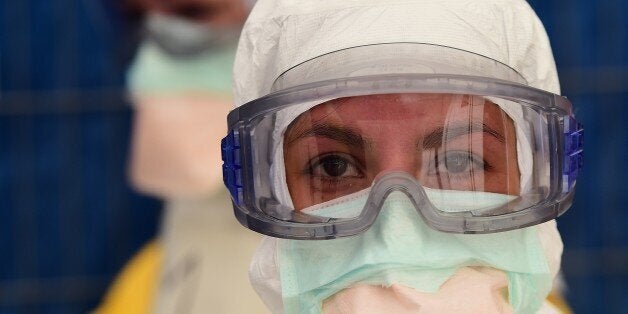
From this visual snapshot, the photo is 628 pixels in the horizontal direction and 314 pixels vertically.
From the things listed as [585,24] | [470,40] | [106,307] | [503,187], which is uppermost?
[585,24]

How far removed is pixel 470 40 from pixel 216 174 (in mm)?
1196

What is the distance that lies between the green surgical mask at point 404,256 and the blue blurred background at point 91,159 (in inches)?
75.1

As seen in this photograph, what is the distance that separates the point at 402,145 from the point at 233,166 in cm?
24

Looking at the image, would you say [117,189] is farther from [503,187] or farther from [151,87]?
[503,187]

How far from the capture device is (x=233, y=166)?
129cm

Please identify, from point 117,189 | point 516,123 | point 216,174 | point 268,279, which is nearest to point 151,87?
point 216,174

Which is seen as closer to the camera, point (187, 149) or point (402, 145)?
point (402, 145)

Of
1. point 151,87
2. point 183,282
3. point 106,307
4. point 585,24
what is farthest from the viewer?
point 585,24

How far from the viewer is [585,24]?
3133 millimetres

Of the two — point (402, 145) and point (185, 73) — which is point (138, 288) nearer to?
point (185, 73)

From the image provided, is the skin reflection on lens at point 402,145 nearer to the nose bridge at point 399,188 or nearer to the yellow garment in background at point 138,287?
the nose bridge at point 399,188

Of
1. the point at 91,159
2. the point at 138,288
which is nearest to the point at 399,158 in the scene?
the point at 138,288

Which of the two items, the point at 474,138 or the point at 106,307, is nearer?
the point at 474,138

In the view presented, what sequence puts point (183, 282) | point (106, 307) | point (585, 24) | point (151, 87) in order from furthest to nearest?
point (585, 24)
point (106, 307)
point (151, 87)
point (183, 282)
